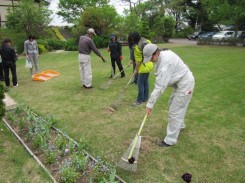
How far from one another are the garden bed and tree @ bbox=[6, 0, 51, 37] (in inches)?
624

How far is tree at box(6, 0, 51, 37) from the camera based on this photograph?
64.3 feet

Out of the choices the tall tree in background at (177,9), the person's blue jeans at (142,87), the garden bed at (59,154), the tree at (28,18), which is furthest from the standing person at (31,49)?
the tall tree in background at (177,9)

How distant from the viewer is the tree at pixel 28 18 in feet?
64.3

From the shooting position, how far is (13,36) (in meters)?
20.9

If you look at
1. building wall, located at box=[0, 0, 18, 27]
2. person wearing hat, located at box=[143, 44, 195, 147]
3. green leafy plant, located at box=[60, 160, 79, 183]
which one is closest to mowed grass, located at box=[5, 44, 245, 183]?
person wearing hat, located at box=[143, 44, 195, 147]

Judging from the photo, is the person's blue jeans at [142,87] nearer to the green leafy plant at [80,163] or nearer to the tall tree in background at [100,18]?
the green leafy plant at [80,163]

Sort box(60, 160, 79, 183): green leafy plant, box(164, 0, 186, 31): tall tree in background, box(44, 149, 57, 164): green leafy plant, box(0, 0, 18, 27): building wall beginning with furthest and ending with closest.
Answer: box(164, 0, 186, 31): tall tree in background
box(0, 0, 18, 27): building wall
box(44, 149, 57, 164): green leafy plant
box(60, 160, 79, 183): green leafy plant

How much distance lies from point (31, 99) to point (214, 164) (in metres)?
5.37

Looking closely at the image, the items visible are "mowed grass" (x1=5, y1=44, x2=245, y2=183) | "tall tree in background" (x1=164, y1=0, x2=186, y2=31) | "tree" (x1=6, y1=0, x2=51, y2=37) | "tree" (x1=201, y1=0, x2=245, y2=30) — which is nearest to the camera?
"mowed grass" (x1=5, y1=44, x2=245, y2=183)

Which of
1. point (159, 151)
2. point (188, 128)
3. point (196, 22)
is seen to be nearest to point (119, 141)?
point (159, 151)

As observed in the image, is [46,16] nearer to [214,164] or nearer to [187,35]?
[214,164]

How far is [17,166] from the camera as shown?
4070 mm

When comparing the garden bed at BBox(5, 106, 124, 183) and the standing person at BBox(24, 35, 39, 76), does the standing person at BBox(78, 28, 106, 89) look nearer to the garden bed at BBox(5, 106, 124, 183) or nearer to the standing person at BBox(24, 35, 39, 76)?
the standing person at BBox(24, 35, 39, 76)

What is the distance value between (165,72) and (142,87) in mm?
2555
